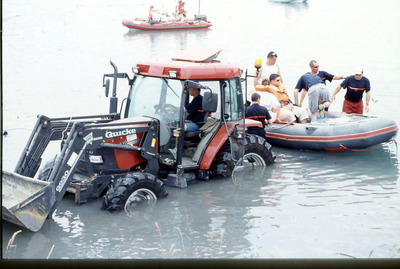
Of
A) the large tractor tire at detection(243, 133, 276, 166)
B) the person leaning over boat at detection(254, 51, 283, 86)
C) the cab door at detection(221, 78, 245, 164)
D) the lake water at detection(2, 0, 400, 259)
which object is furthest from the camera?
the person leaning over boat at detection(254, 51, 283, 86)

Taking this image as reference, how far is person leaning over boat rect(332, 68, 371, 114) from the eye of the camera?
14172mm

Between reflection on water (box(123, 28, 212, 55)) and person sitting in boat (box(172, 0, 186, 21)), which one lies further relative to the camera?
person sitting in boat (box(172, 0, 186, 21))

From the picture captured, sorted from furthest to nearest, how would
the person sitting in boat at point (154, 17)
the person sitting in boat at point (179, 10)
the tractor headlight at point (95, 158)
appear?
the person sitting in boat at point (179, 10), the person sitting in boat at point (154, 17), the tractor headlight at point (95, 158)

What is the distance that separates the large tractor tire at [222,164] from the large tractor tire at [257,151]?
54 centimetres

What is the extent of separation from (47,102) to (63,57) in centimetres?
824

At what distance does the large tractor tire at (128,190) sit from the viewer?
9164 mm

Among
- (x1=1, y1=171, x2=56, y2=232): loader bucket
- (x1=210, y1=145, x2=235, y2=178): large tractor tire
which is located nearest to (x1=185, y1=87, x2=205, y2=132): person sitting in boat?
(x1=210, y1=145, x2=235, y2=178): large tractor tire

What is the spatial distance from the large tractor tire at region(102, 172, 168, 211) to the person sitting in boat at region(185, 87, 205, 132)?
4.58 feet

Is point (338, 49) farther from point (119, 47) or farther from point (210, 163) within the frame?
point (210, 163)

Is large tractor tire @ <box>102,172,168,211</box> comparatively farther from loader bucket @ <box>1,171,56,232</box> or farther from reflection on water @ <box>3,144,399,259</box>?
loader bucket @ <box>1,171,56,232</box>

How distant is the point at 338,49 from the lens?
30250 millimetres

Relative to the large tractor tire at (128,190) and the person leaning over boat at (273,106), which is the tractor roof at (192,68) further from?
the person leaning over boat at (273,106)

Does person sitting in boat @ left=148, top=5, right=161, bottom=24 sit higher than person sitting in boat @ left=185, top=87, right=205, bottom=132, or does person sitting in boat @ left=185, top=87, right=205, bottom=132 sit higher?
person sitting in boat @ left=148, top=5, right=161, bottom=24

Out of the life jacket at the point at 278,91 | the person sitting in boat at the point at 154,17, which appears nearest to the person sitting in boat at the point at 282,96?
the life jacket at the point at 278,91
